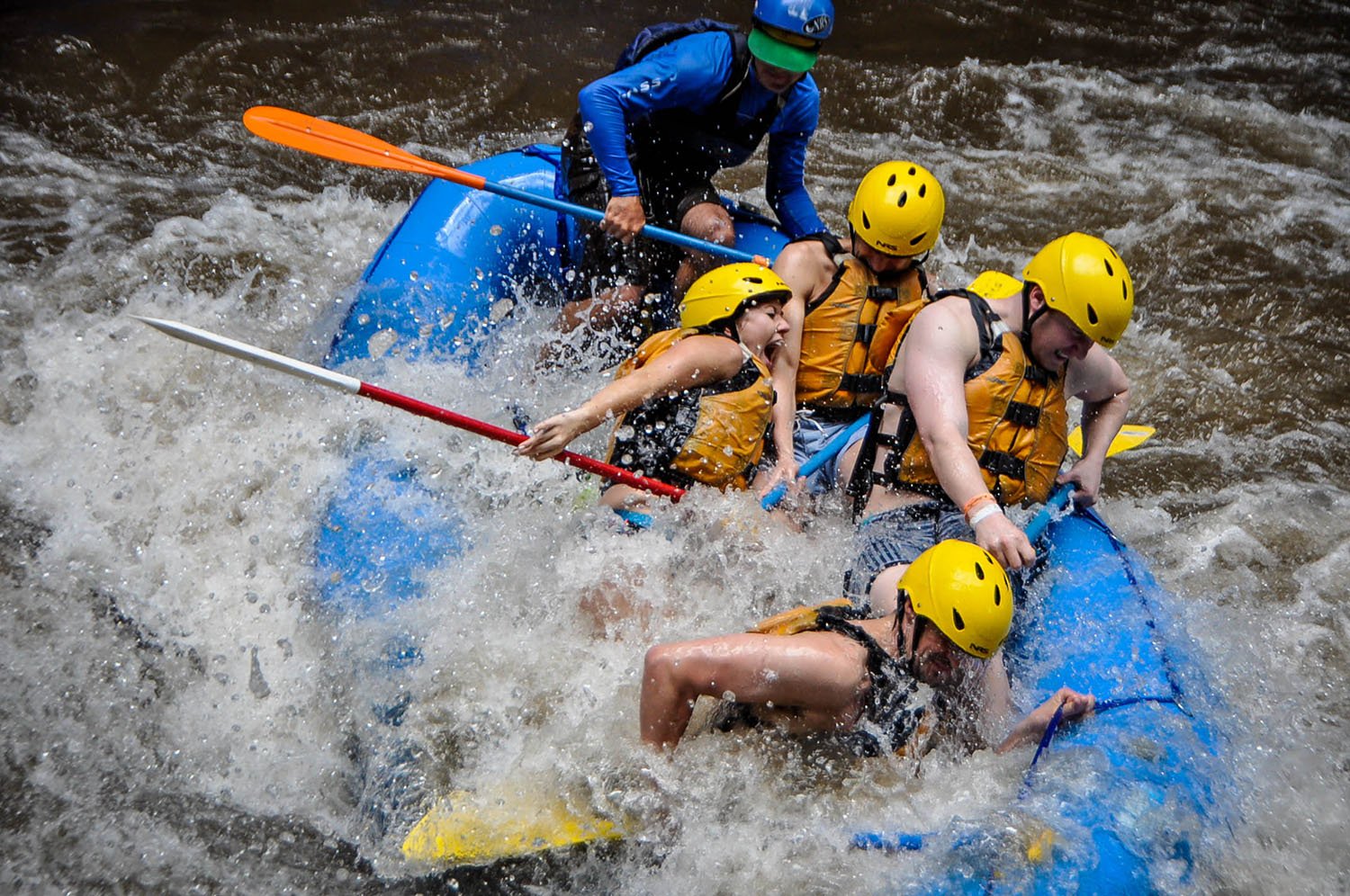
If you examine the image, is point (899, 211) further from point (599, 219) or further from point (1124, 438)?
point (1124, 438)

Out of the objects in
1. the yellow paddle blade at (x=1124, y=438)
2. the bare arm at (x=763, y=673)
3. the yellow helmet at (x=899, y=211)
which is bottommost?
the yellow paddle blade at (x=1124, y=438)

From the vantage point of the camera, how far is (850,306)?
4.25 m

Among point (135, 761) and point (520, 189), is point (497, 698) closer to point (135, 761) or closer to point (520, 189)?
point (135, 761)

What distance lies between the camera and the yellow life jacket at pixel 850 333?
14.0 ft

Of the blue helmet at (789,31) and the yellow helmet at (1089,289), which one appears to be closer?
the yellow helmet at (1089,289)

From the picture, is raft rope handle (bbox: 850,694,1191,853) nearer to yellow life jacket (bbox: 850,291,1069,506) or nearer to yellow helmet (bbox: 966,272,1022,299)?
yellow life jacket (bbox: 850,291,1069,506)

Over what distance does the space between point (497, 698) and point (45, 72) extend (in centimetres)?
595

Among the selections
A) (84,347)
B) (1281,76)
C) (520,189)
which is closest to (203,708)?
(84,347)

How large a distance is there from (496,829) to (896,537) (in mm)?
1477

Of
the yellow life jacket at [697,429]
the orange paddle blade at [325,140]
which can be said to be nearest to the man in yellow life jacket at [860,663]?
the yellow life jacket at [697,429]

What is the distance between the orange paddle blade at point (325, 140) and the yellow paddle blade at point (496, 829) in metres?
2.76

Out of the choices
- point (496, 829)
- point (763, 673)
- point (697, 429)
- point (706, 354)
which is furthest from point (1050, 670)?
point (496, 829)

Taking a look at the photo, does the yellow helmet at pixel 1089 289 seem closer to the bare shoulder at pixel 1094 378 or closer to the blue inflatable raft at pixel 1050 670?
the bare shoulder at pixel 1094 378

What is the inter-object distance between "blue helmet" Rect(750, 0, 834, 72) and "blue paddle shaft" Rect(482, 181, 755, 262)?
706 mm
